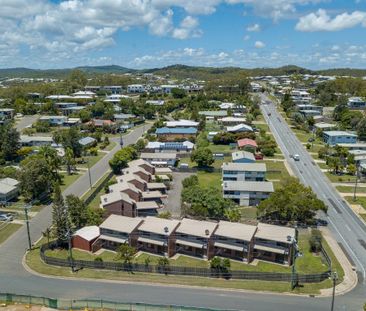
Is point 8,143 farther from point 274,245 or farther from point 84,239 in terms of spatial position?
point 274,245

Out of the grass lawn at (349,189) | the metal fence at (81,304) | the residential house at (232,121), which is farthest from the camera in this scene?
the residential house at (232,121)

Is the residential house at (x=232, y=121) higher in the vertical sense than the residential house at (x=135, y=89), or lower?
lower

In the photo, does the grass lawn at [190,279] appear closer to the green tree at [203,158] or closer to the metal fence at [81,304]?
the metal fence at [81,304]

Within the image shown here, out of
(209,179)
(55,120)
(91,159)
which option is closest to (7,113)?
(55,120)

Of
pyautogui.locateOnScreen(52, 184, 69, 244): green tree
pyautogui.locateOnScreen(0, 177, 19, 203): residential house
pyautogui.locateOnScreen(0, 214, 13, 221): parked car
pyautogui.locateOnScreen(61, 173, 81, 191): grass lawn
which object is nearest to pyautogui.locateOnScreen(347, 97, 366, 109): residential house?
pyautogui.locateOnScreen(61, 173, 81, 191): grass lawn

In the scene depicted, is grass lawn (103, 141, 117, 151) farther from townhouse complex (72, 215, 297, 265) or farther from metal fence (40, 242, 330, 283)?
metal fence (40, 242, 330, 283)

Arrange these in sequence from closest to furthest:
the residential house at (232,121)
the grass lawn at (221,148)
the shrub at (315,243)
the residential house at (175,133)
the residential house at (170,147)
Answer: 1. the shrub at (315,243)
2. the residential house at (170,147)
3. the grass lawn at (221,148)
4. the residential house at (175,133)
5. the residential house at (232,121)

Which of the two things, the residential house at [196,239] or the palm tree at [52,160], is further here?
the palm tree at [52,160]

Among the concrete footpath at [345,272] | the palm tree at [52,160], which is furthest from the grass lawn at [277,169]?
the palm tree at [52,160]
